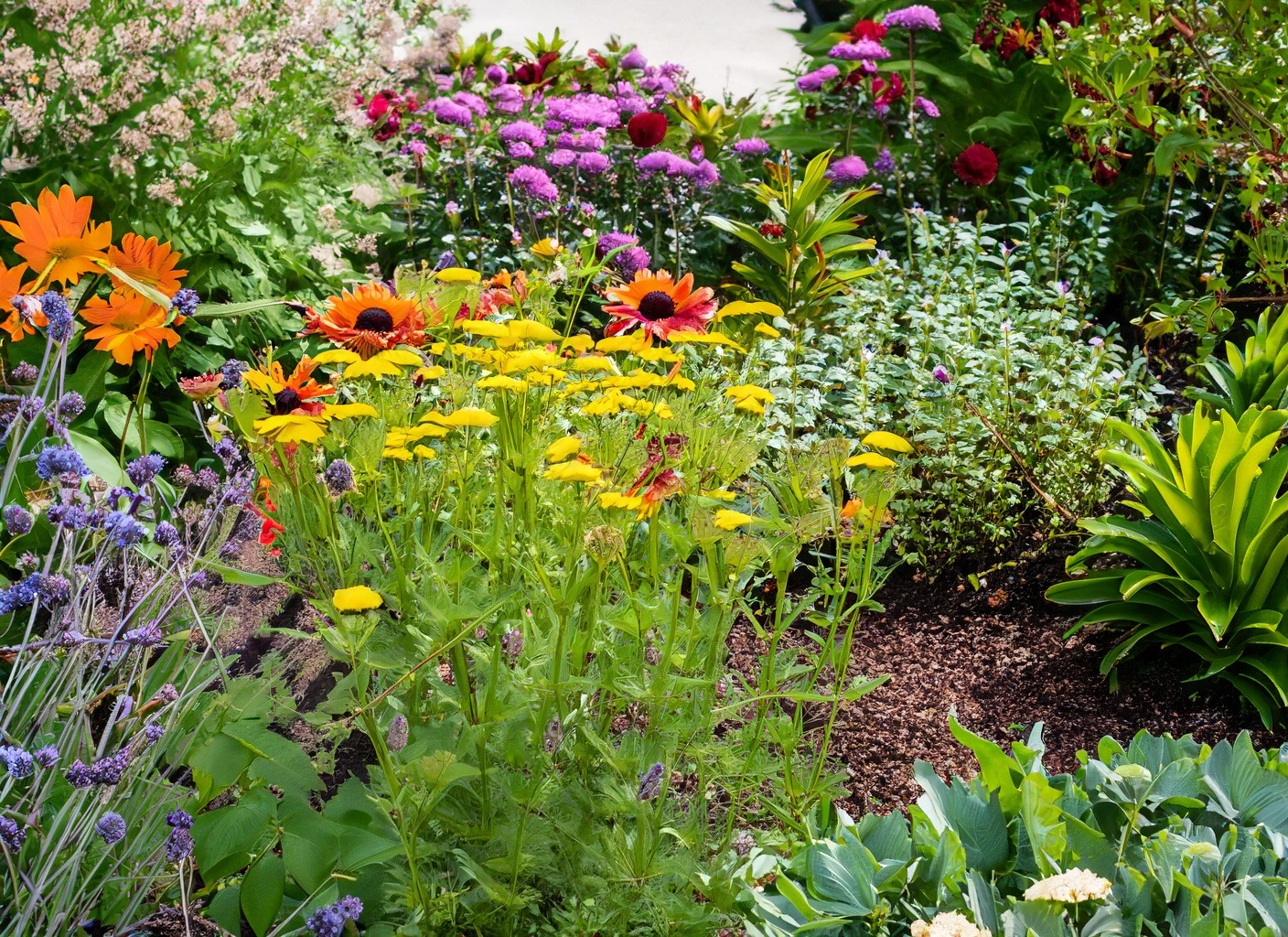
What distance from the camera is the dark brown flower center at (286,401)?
2.04m

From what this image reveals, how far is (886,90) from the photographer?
4.84 meters

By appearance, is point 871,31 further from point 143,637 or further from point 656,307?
point 143,637

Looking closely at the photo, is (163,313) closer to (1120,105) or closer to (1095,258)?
(1120,105)

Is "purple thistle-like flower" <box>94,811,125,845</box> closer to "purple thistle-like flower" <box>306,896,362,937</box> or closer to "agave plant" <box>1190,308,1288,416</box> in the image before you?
"purple thistle-like flower" <box>306,896,362,937</box>


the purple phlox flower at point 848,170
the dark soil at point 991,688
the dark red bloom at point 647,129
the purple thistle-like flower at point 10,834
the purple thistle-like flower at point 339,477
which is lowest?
the dark soil at point 991,688

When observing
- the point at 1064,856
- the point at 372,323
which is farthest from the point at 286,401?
the point at 1064,856

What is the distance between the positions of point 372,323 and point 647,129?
7.97 ft

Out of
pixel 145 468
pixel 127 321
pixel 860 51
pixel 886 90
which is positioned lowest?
pixel 145 468

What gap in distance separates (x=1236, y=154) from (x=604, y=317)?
7.41 feet

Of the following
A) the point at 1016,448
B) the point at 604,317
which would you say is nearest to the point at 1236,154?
the point at 1016,448

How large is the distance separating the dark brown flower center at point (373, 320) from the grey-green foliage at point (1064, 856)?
1147 mm

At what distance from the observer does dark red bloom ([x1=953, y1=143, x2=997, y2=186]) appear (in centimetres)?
428

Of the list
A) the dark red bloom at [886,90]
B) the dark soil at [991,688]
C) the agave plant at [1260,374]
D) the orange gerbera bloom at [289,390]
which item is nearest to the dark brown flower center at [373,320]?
the orange gerbera bloom at [289,390]

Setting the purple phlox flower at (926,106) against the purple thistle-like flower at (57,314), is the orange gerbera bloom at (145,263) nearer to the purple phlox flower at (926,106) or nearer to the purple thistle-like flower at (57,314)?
the purple thistle-like flower at (57,314)
